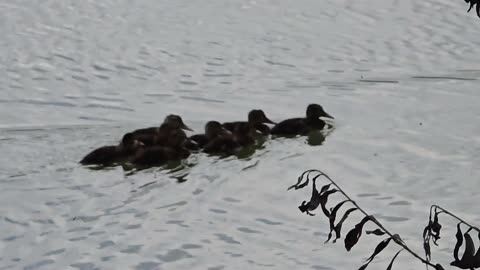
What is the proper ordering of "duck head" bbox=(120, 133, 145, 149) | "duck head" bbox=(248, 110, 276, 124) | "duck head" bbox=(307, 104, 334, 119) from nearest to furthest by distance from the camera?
"duck head" bbox=(120, 133, 145, 149)
"duck head" bbox=(248, 110, 276, 124)
"duck head" bbox=(307, 104, 334, 119)

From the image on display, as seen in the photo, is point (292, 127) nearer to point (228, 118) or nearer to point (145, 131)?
point (228, 118)

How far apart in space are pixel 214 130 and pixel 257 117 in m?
0.38

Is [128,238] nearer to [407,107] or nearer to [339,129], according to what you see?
[339,129]

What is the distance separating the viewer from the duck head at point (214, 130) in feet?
19.9

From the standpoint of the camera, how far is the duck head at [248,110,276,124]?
636 cm

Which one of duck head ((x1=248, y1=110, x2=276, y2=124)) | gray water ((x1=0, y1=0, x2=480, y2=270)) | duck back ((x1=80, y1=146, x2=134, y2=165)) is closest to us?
gray water ((x1=0, y1=0, x2=480, y2=270))

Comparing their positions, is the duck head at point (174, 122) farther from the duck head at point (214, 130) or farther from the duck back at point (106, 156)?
the duck back at point (106, 156)

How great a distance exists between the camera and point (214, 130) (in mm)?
6137

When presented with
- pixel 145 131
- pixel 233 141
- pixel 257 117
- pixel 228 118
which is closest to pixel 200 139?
pixel 233 141

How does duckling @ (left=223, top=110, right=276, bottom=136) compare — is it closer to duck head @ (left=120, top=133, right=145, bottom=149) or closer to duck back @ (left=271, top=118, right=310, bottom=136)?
duck back @ (left=271, top=118, right=310, bottom=136)

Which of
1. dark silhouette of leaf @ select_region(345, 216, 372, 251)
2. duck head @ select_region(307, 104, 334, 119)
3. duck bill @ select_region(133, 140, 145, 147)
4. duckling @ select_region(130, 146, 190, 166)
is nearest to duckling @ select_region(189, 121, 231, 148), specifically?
duckling @ select_region(130, 146, 190, 166)

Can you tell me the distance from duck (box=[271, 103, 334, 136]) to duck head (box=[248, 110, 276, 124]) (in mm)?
80

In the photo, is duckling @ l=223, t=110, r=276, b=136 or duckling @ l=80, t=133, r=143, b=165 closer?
duckling @ l=80, t=133, r=143, b=165

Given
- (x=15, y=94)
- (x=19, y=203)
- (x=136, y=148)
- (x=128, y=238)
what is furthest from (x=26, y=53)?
(x=128, y=238)
